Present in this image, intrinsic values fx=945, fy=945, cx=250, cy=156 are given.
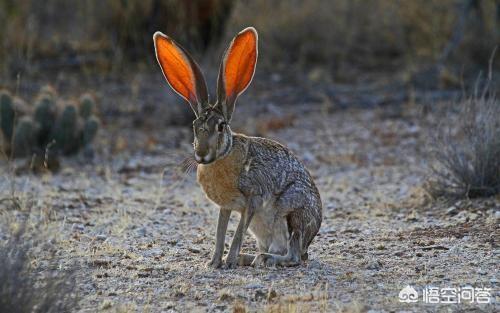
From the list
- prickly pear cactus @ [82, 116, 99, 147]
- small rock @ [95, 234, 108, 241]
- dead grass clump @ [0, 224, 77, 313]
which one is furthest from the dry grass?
dead grass clump @ [0, 224, 77, 313]

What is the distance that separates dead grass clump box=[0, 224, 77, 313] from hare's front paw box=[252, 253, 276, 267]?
181 cm

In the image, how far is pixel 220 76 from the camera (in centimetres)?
652

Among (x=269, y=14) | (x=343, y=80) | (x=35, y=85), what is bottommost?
(x=35, y=85)

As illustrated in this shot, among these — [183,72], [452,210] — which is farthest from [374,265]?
[452,210]

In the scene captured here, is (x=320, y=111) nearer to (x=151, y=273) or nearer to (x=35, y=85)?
(x=35, y=85)

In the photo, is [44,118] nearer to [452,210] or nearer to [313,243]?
[313,243]

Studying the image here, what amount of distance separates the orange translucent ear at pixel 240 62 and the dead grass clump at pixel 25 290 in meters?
2.06

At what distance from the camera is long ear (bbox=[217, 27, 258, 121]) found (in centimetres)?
663

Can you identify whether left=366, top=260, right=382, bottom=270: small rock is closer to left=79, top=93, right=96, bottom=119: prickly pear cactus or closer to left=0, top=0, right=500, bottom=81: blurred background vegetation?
left=79, top=93, right=96, bottom=119: prickly pear cactus

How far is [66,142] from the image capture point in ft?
38.7

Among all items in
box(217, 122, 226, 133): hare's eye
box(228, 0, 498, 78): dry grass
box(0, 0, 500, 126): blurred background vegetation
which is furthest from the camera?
box(228, 0, 498, 78): dry grass

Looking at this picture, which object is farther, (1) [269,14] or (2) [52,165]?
(1) [269,14]

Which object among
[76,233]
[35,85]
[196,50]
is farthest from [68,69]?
[76,233]

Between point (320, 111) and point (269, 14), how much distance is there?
12.0ft
